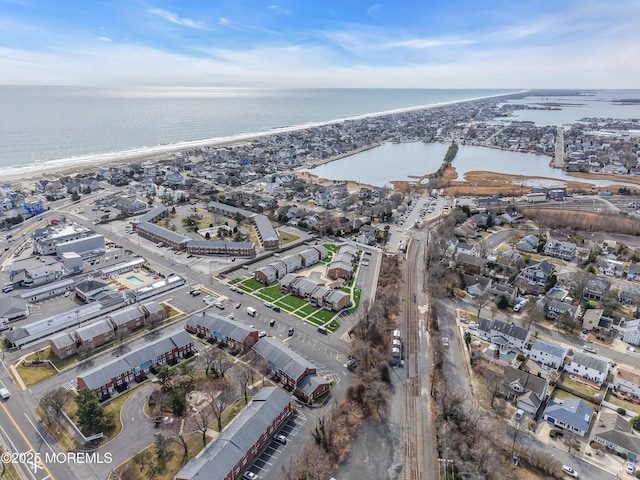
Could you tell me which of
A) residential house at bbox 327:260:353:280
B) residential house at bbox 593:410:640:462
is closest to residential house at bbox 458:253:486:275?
residential house at bbox 327:260:353:280

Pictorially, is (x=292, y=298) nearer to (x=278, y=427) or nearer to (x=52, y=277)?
(x=278, y=427)

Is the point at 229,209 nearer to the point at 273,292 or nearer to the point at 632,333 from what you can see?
the point at 273,292

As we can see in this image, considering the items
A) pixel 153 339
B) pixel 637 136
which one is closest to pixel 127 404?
pixel 153 339

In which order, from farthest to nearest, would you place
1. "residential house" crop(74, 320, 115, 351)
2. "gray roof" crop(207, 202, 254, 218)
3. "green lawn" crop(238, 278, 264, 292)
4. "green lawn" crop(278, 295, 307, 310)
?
"gray roof" crop(207, 202, 254, 218) → "green lawn" crop(238, 278, 264, 292) → "green lawn" crop(278, 295, 307, 310) → "residential house" crop(74, 320, 115, 351)

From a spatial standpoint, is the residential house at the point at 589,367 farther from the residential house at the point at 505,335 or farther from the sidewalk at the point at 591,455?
the sidewalk at the point at 591,455

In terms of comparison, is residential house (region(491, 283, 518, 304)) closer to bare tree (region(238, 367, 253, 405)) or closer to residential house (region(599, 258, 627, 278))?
residential house (region(599, 258, 627, 278))

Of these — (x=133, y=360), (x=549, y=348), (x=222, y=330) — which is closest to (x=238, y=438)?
(x=133, y=360)
